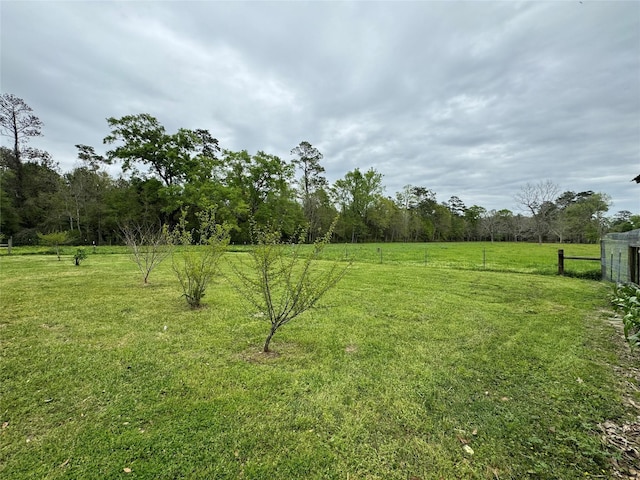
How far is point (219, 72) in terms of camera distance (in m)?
11.0

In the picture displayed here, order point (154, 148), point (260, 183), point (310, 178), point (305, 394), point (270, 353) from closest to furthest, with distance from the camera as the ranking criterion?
point (305, 394)
point (270, 353)
point (154, 148)
point (260, 183)
point (310, 178)

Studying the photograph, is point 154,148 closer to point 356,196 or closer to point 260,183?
point 260,183

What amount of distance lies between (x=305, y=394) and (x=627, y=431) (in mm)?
2709

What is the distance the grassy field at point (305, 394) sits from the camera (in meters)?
1.89

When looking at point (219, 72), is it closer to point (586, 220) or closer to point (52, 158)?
point (52, 158)

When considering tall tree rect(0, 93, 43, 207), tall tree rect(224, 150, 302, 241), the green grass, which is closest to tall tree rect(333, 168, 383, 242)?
tall tree rect(224, 150, 302, 241)

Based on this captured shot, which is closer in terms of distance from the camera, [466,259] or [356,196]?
[466,259]

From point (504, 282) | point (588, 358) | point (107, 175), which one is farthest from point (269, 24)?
point (107, 175)

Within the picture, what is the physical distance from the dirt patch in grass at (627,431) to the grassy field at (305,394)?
78 millimetres

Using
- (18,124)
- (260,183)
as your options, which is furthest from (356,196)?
(18,124)

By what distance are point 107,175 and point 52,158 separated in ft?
15.6

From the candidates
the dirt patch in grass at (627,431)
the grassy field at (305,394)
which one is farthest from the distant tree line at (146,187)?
the dirt patch in grass at (627,431)

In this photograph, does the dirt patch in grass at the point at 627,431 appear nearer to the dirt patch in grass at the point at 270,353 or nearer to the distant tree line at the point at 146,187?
the dirt patch in grass at the point at 270,353

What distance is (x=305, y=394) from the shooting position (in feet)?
8.82
